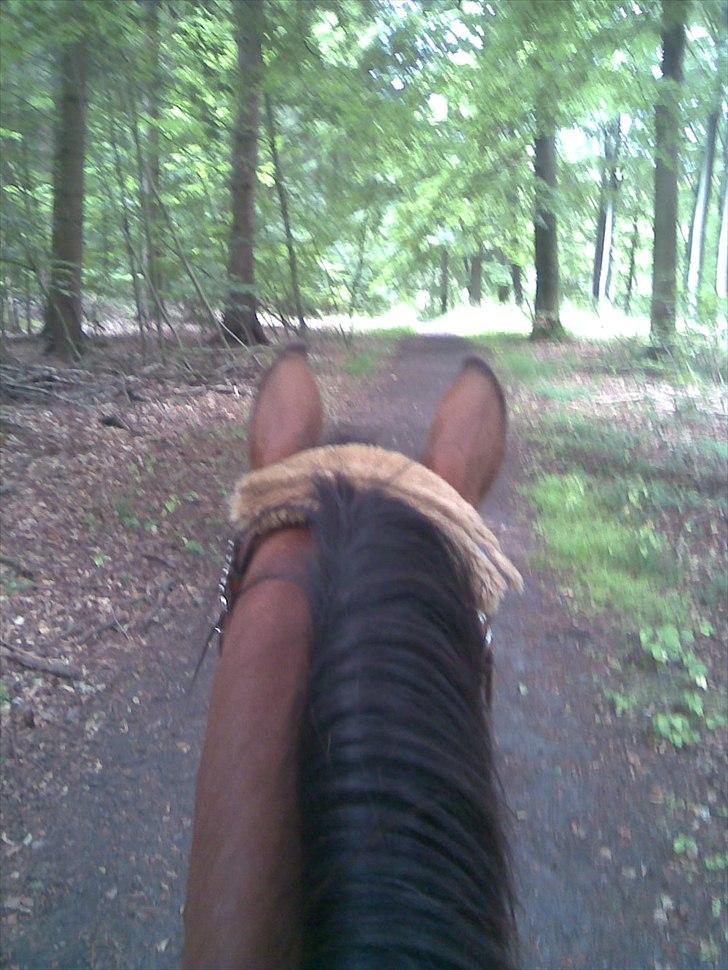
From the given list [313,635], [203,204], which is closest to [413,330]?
[203,204]

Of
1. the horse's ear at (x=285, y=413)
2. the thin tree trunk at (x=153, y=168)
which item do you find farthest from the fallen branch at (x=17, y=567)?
the thin tree trunk at (x=153, y=168)

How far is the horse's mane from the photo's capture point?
907mm

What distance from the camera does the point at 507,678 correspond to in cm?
397

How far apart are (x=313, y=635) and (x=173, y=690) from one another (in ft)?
9.95

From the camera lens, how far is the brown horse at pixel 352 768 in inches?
36.4

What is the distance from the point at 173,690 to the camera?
3.96m

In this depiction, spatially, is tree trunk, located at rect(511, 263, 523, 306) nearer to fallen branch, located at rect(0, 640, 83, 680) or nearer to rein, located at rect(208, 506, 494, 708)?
fallen branch, located at rect(0, 640, 83, 680)

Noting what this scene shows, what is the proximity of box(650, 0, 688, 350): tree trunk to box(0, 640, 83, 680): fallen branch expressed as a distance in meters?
9.54

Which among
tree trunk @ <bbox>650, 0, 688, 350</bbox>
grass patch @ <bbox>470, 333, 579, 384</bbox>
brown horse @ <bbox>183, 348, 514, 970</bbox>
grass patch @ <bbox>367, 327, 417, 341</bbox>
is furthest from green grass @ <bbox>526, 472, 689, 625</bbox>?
grass patch @ <bbox>367, 327, 417, 341</bbox>

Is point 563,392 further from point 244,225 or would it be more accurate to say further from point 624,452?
point 244,225

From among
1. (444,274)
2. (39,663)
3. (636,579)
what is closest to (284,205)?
(636,579)

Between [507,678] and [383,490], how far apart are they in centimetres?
288

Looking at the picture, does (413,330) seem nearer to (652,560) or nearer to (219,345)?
(219,345)

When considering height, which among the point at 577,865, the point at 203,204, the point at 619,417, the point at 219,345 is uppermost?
the point at 203,204
